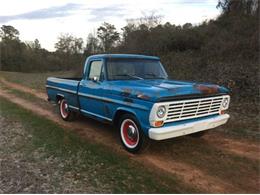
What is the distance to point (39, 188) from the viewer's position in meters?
4.23

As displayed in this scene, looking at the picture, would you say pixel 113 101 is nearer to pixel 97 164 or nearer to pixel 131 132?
pixel 131 132

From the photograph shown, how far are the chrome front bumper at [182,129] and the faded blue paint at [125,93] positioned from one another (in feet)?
0.54

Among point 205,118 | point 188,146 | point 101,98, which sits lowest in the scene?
point 188,146

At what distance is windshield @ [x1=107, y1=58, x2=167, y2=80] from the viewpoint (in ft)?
21.0

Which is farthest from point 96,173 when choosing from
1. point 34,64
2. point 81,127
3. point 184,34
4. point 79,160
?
point 34,64

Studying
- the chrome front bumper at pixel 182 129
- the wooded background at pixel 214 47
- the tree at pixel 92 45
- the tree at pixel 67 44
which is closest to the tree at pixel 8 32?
the tree at pixel 67 44

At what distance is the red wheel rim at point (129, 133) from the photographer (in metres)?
5.54

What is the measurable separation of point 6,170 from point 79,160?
4.24 feet

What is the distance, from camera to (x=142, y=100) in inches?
198

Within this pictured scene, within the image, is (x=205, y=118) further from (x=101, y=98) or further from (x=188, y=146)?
(x=101, y=98)

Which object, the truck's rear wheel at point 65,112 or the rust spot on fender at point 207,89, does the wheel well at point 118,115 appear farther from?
the truck's rear wheel at point 65,112

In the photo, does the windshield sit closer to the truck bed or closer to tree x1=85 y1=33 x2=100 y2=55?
the truck bed

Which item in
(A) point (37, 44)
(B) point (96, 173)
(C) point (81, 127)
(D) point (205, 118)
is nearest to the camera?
(B) point (96, 173)

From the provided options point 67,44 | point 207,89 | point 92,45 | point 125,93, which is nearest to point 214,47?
point 207,89
